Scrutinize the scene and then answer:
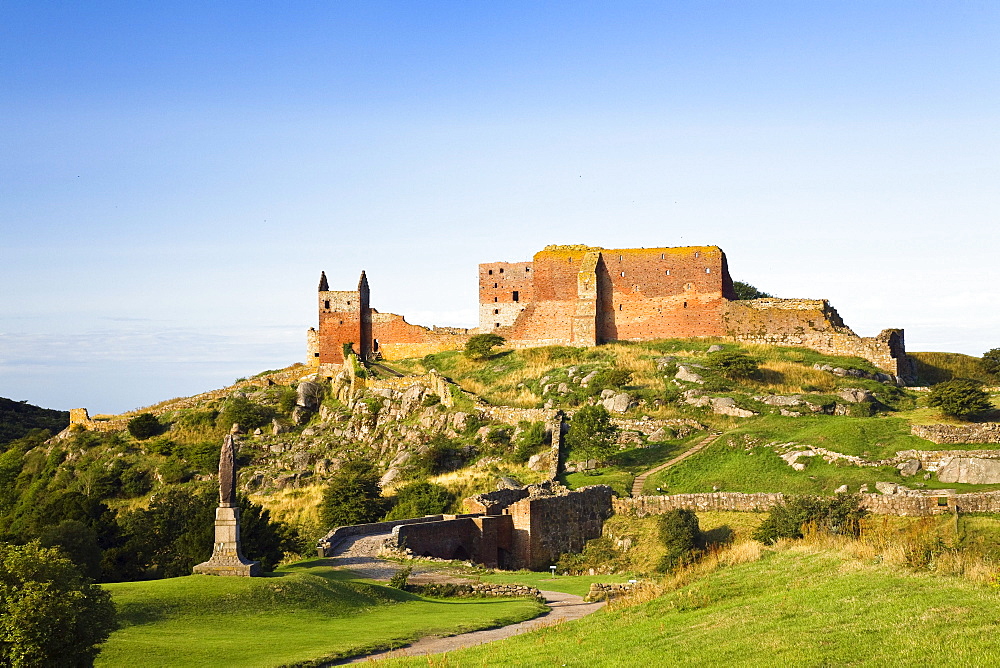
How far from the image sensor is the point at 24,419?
10806cm

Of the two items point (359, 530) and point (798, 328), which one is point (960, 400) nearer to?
point (798, 328)

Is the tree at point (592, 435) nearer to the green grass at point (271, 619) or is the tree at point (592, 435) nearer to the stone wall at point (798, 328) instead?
the stone wall at point (798, 328)

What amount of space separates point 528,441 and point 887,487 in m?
17.4

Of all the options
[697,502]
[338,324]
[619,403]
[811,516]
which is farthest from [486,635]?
[338,324]

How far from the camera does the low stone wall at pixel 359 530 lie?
35344 mm

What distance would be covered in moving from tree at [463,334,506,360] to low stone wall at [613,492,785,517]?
26729 millimetres

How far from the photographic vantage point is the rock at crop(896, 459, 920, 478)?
38.7 metres

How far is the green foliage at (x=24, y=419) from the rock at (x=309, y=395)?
40.8 metres

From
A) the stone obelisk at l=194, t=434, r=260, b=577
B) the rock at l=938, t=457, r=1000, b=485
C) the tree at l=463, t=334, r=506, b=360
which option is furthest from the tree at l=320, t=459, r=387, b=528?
the rock at l=938, t=457, r=1000, b=485

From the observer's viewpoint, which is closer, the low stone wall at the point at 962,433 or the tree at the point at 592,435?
the low stone wall at the point at 962,433

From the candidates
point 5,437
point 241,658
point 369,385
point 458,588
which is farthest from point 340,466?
point 5,437

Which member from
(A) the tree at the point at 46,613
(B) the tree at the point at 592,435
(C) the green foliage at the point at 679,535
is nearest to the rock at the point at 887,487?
(C) the green foliage at the point at 679,535

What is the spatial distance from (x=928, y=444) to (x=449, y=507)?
18.7 meters

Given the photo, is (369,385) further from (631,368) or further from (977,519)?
(977,519)
